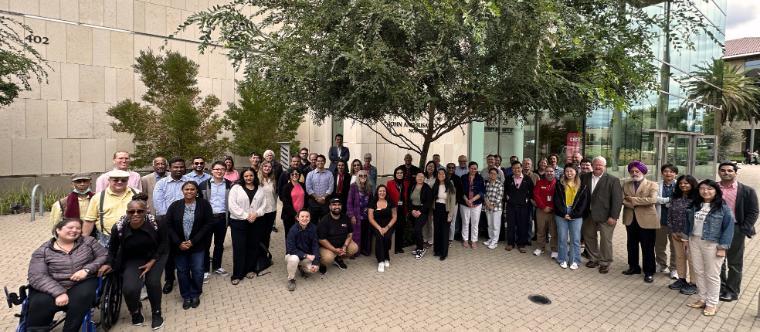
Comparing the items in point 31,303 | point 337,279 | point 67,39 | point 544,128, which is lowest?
point 337,279

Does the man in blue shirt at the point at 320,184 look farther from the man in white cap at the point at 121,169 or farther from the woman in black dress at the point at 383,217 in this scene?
→ the man in white cap at the point at 121,169

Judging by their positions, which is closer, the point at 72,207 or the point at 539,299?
the point at 72,207

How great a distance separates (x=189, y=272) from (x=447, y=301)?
3.38 metres

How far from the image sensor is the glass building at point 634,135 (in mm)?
15352

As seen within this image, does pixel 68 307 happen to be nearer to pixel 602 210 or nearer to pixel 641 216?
pixel 602 210

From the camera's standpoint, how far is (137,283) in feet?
14.3

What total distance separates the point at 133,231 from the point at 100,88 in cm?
1293

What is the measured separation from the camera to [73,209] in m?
4.67

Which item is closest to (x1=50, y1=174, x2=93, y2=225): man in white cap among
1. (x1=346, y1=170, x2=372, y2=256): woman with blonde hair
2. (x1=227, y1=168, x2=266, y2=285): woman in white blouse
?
(x1=227, y1=168, x2=266, y2=285): woman in white blouse

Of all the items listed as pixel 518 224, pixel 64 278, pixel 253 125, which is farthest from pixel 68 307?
pixel 253 125

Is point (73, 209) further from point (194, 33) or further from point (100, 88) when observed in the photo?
point (194, 33)

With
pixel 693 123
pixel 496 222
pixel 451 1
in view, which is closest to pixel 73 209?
pixel 451 1

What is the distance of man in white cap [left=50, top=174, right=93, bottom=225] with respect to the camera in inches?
183

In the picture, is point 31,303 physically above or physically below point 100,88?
below
